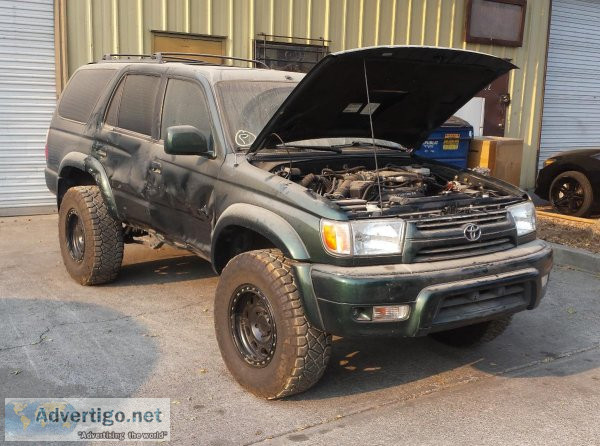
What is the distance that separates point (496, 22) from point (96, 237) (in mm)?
10047

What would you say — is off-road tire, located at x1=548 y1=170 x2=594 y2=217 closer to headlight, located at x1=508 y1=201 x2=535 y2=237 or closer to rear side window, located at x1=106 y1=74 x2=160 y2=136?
headlight, located at x1=508 y1=201 x2=535 y2=237

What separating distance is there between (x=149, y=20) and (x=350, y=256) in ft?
22.2

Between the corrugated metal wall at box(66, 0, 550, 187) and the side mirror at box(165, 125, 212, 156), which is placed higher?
the corrugated metal wall at box(66, 0, 550, 187)

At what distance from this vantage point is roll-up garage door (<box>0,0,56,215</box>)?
27.4 ft

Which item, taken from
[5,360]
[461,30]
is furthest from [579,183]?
[5,360]

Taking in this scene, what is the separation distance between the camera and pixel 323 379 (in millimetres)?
4031

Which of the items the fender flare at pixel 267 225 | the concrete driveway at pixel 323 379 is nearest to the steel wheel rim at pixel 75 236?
the concrete driveway at pixel 323 379

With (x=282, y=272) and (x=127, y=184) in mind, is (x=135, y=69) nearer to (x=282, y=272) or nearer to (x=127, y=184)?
(x=127, y=184)

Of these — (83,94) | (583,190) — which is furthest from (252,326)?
(583,190)

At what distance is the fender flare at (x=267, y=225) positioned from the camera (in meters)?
3.48

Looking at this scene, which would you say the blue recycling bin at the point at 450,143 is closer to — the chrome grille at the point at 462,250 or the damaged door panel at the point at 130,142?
the damaged door panel at the point at 130,142

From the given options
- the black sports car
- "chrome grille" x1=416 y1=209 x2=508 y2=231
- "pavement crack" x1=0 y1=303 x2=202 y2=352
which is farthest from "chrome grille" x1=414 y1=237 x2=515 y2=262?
the black sports car

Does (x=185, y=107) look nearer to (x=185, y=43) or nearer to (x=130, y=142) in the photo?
(x=130, y=142)

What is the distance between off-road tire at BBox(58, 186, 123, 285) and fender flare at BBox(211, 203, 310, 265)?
1.83 meters
